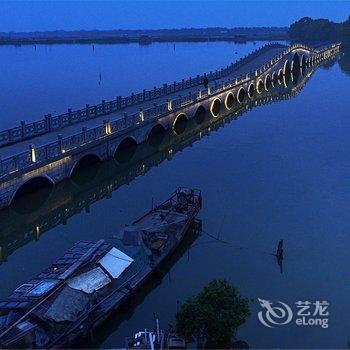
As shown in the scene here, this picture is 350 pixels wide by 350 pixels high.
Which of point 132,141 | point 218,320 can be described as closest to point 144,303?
point 218,320

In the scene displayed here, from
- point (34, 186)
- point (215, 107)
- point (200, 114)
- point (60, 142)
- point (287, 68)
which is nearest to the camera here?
point (60, 142)

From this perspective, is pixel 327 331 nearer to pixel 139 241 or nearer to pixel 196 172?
pixel 139 241

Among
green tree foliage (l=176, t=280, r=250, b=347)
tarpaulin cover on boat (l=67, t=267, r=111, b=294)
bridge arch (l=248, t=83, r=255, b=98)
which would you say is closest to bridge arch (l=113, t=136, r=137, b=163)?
tarpaulin cover on boat (l=67, t=267, r=111, b=294)

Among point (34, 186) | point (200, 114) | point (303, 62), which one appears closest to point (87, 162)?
point (34, 186)

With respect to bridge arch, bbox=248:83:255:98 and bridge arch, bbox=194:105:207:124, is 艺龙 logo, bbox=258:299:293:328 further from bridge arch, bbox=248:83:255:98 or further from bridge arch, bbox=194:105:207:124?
bridge arch, bbox=248:83:255:98

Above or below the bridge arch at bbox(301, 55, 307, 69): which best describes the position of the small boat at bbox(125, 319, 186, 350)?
above

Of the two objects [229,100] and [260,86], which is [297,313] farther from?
[260,86]

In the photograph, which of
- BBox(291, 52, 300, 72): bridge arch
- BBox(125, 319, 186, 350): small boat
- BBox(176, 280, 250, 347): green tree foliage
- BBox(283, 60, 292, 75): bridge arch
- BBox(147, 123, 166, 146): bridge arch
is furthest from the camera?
BBox(291, 52, 300, 72): bridge arch

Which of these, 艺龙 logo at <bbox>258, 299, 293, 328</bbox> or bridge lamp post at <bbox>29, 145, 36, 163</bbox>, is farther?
bridge lamp post at <bbox>29, 145, 36, 163</bbox>

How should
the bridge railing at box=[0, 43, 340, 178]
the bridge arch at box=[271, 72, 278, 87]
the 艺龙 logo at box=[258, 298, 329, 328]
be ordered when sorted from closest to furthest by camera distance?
the 艺龙 logo at box=[258, 298, 329, 328], the bridge railing at box=[0, 43, 340, 178], the bridge arch at box=[271, 72, 278, 87]
